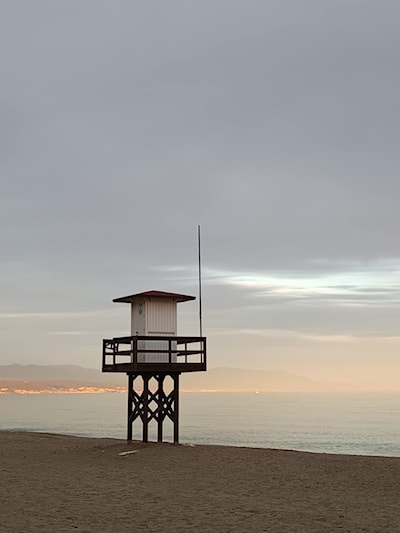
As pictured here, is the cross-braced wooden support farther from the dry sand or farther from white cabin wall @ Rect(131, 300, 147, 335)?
the dry sand

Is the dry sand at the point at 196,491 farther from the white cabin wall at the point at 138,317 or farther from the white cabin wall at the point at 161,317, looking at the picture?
the white cabin wall at the point at 138,317

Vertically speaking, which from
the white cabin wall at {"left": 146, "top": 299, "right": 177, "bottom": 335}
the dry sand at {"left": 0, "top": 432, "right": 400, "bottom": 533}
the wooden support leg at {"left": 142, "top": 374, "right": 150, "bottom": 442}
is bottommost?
the dry sand at {"left": 0, "top": 432, "right": 400, "bottom": 533}

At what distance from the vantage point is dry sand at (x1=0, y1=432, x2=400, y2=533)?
13.0m

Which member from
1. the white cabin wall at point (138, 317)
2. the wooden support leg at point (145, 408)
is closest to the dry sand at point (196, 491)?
the wooden support leg at point (145, 408)

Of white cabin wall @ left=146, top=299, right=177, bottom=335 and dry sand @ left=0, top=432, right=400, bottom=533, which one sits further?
white cabin wall @ left=146, top=299, right=177, bottom=335

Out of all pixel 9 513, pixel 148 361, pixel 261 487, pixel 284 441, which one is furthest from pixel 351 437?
pixel 9 513

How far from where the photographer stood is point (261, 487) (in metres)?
17.5

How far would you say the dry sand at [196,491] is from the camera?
13.0m

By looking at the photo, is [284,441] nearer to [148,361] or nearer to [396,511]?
[148,361]

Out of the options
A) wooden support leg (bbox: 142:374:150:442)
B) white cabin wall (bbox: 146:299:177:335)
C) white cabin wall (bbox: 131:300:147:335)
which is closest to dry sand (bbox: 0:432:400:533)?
wooden support leg (bbox: 142:374:150:442)

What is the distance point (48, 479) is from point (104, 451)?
7.09m

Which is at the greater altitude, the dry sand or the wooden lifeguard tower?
the wooden lifeguard tower

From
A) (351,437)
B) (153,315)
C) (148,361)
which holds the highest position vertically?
(153,315)

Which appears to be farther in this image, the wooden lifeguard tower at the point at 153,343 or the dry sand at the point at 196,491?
the wooden lifeguard tower at the point at 153,343
